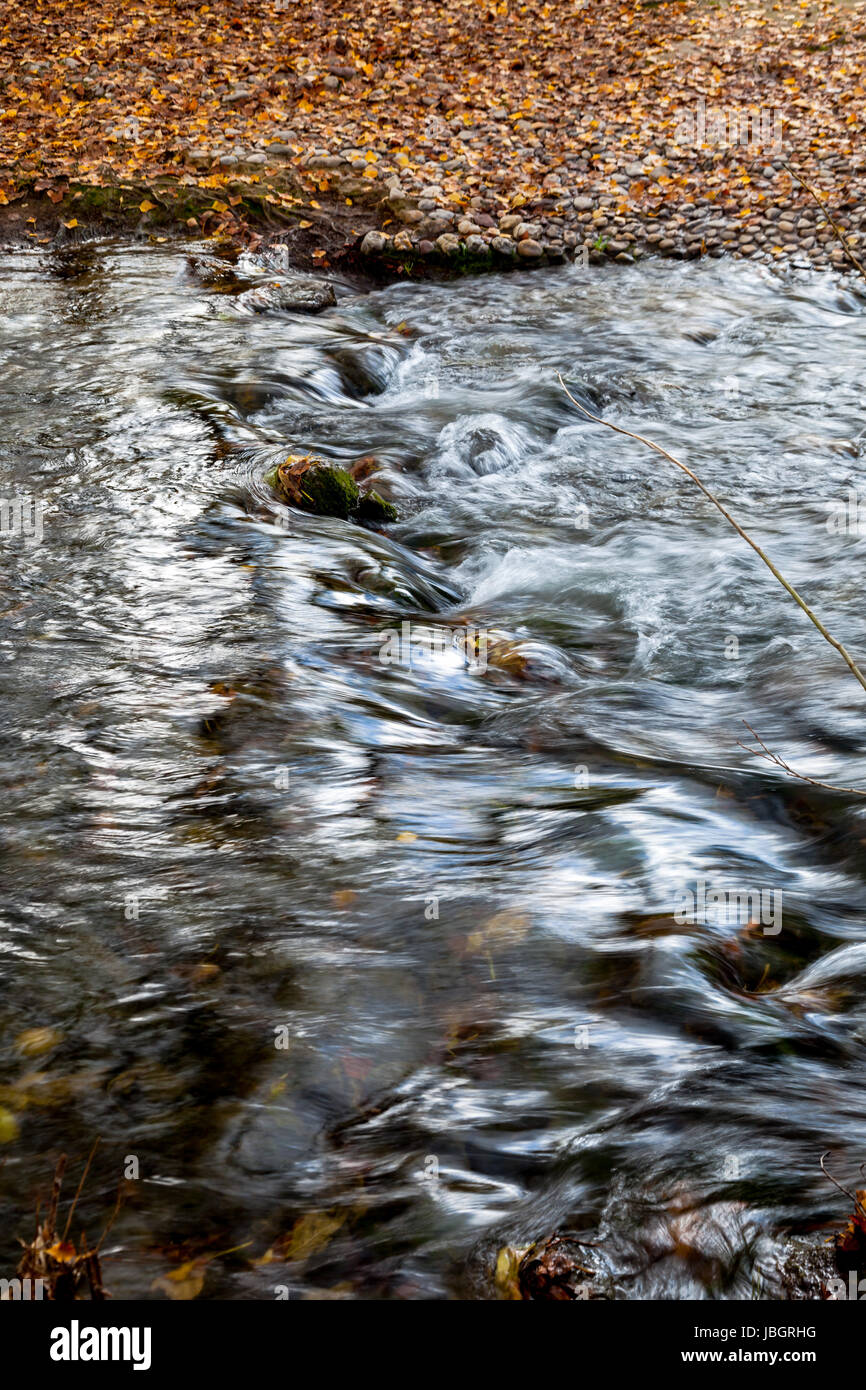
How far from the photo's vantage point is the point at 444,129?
13.5 metres

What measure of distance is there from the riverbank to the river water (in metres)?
4.60

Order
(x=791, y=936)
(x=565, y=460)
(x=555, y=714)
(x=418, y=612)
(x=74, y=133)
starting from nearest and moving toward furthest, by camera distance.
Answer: (x=791, y=936) → (x=555, y=714) → (x=418, y=612) → (x=565, y=460) → (x=74, y=133)

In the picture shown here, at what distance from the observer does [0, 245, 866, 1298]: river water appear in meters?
2.70

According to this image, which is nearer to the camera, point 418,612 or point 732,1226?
point 732,1226

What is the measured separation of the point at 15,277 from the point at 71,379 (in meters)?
3.22

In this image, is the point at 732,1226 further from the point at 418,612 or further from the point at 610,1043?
the point at 418,612

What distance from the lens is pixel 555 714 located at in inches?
197

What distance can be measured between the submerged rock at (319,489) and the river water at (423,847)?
165 millimetres

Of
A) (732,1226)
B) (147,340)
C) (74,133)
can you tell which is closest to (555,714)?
(732,1226)

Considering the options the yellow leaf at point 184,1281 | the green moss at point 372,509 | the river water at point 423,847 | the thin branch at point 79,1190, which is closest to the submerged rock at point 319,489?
the green moss at point 372,509

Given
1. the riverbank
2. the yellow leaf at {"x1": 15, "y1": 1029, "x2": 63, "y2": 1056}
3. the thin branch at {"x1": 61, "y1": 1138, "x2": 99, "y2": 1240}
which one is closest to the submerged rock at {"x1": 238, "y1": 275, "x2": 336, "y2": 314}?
the riverbank

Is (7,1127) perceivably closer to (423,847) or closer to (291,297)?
(423,847)

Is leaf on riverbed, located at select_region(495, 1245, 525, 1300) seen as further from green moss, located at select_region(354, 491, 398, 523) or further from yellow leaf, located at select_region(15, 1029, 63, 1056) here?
green moss, located at select_region(354, 491, 398, 523)

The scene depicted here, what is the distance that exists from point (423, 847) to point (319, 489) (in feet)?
11.5
